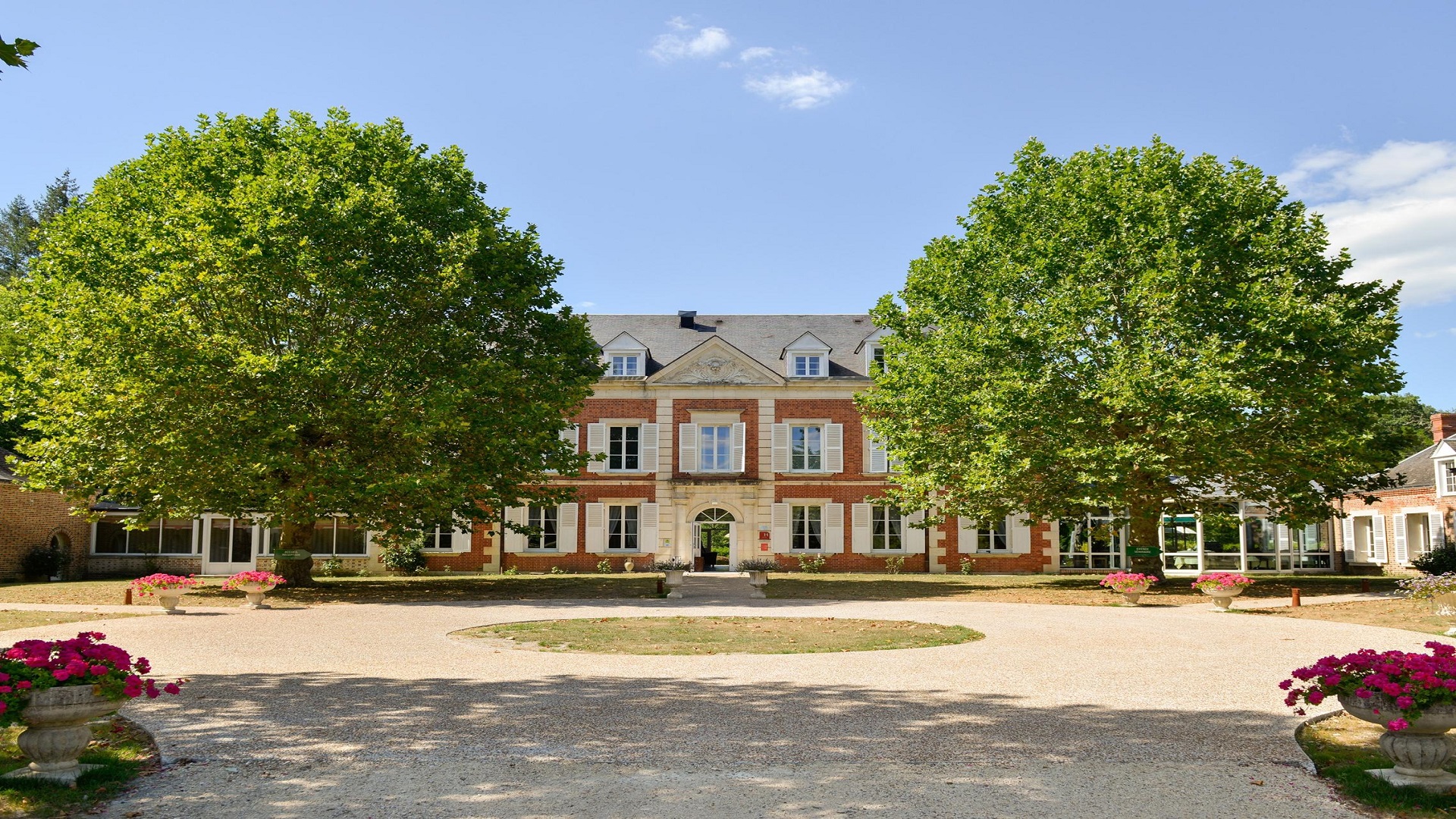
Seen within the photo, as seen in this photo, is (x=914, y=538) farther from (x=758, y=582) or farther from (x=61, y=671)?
(x=61, y=671)

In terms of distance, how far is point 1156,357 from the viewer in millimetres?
21578

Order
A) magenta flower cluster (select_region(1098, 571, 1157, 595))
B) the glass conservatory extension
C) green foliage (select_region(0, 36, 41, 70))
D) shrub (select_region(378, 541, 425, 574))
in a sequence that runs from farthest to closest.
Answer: the glass conservatory extension, shrub (select_region(378, 541, 425, 574)), magenta flower cluster (select_region(1098, 571, 1157, 595)), green foliage (select_region(0, 36, 41, 70))

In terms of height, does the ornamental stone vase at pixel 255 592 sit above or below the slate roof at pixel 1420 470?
below

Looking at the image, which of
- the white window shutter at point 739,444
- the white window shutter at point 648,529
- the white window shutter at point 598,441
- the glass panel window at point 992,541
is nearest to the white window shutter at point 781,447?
the white window shutter at point 739,444

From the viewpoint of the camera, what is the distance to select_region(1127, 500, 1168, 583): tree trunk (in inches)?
969

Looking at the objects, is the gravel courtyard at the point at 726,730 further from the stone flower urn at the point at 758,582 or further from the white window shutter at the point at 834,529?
the white window shutter at the point at 834,529

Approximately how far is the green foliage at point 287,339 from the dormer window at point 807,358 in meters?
13.4

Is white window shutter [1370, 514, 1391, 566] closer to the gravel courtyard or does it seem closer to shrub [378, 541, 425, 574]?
the gravel courtyard

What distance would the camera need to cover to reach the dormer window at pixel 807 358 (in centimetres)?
3525

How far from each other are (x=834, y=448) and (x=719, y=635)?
20.8 meters

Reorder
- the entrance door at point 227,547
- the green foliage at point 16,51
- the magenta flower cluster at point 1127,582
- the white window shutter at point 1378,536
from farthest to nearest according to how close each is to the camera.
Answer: the white window shutter at point 1378,536 < the entrance door at point 227,547 < the magenta flower cluster at point 1127,582 < the green foliage at point 16,51

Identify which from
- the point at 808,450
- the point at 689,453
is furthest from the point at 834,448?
the point at 689,453

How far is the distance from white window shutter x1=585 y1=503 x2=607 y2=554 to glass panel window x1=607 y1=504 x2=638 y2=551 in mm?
203

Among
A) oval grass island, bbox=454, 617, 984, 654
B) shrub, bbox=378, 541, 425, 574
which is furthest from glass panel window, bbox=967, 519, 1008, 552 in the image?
shrub, bbox=378, 541, 425, 574
